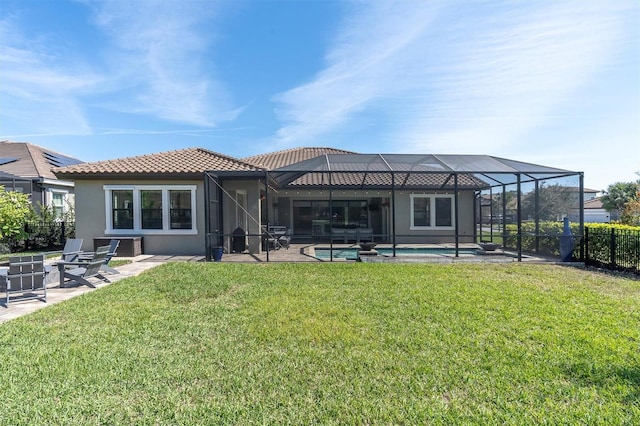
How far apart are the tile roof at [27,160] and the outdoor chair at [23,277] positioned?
15199 mm

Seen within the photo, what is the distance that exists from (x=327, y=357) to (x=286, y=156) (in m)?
20.5

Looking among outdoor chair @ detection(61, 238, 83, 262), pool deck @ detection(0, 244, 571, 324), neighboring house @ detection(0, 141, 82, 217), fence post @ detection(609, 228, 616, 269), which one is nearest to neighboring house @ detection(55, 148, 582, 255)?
pool deck @ detection(0, 244, 571, 324)

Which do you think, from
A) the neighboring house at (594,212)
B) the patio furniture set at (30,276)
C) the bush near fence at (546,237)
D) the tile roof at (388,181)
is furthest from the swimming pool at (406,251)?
the neighboring house at (594,212)

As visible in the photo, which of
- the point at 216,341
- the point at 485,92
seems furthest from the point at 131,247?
the point at 485,92

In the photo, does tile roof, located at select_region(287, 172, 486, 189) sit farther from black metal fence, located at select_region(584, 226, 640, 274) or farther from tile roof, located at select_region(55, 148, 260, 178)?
black metal fence, located at select_region(584, 226, 640, 274)

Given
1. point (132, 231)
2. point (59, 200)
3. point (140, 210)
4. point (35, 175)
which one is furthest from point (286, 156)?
point (35, 175)

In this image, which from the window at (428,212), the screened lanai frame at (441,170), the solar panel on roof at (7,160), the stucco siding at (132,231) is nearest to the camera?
the screened lanai frame at (441,170)

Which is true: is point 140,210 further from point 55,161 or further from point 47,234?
point 55,161

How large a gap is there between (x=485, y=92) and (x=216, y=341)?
530 inches

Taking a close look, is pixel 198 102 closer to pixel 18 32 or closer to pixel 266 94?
pixel 266 94

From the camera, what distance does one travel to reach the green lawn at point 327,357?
112 inches

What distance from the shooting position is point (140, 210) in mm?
12922

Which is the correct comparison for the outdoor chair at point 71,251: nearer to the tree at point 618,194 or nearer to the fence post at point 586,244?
the fence post at point 586,244

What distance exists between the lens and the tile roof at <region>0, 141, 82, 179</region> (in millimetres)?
19000
